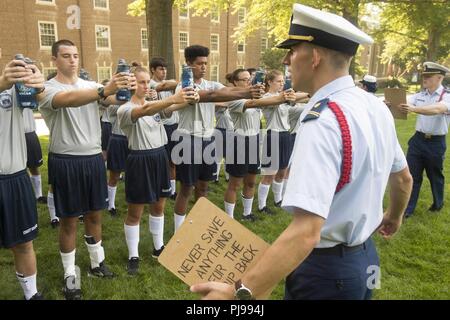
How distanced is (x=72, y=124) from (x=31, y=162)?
115 inches

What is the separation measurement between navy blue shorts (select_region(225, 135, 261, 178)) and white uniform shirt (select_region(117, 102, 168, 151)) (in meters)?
1.71

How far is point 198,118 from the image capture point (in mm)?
5203

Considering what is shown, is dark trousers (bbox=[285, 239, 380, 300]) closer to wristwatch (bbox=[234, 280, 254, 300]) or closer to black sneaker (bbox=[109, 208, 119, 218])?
wristwatch (bbox=[234, 280, 254, 300])

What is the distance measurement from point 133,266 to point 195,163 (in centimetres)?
153

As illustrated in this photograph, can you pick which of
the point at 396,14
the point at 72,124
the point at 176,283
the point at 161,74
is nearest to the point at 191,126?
the point at 72,124

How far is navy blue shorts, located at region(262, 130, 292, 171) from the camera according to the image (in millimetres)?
6715

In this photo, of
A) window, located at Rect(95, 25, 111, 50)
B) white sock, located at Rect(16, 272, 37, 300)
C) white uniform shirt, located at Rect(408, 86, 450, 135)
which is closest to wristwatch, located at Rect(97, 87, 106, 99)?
white sock, located at Rect(16, 272, 37, 300)

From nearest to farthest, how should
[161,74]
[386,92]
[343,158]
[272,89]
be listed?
[343,158] → [386,92] → [272,89] → [161,74]

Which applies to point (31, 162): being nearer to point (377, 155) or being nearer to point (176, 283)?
point (176, 283)

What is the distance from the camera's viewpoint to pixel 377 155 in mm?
1746

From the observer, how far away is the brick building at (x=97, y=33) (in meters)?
24.3

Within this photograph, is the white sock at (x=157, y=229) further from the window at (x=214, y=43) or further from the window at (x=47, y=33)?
the window at (x=214, y=43)

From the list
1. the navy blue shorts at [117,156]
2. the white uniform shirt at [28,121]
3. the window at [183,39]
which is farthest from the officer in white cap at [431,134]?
the window at [183,39]

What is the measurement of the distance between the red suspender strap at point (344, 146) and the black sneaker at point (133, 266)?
345 cm
